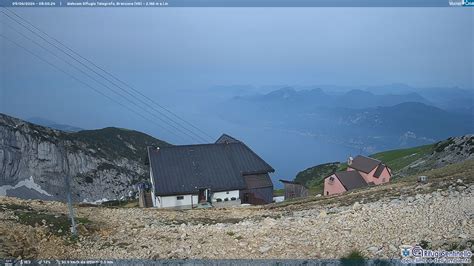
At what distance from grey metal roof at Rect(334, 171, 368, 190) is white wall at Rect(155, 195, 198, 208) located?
81.2ft

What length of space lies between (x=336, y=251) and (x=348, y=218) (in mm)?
3528

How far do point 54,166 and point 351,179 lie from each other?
9123 cm

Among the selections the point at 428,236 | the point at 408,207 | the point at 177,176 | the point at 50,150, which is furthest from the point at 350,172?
the point at 50,150

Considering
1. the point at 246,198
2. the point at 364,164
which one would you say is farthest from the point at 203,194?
the point at 364,164

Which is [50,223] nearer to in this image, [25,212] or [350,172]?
[25,212]

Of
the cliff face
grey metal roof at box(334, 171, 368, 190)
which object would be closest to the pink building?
grey metal roof at box(334, 171, 368, 190)

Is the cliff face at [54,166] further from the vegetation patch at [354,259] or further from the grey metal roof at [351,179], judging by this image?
the vegetation patch at [354,259]

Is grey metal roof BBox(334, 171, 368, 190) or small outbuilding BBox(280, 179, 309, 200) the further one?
grey metal roof BBox(334, 171, 368, 190)

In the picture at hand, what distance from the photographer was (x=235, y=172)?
135 ft

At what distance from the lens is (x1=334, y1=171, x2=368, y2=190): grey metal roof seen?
54.8 m

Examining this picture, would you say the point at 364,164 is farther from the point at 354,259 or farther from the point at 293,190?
the point at 354,259

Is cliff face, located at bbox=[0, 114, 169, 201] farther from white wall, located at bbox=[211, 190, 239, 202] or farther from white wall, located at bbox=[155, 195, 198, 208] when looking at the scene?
white wall, located at bbox=[211, 190, 239, 202]

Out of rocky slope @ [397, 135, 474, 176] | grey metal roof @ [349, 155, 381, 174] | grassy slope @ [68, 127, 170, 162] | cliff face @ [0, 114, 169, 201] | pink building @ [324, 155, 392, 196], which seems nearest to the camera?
pink building @ [324, 155, 392, 196]

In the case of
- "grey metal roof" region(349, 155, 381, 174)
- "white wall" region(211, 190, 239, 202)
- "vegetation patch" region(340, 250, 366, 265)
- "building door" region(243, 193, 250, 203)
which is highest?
"grey metal roof" region(349, 155, 381, 174)
